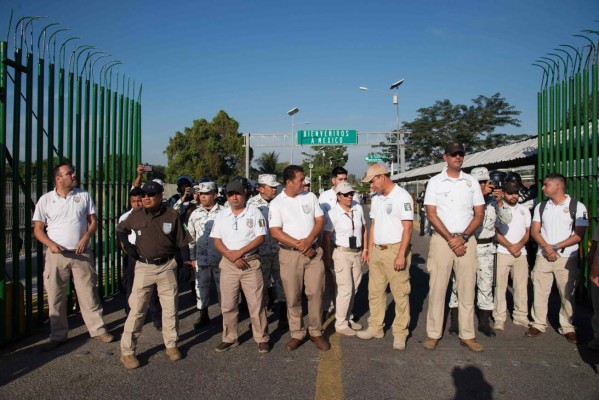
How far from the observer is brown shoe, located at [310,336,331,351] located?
4.53m

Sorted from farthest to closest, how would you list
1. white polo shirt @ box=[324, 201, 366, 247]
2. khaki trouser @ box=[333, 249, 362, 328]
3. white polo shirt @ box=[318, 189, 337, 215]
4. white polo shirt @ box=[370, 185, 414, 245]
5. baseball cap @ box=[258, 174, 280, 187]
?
baseball cap @ box=[258, 174, 280, 187] < white polo shirt @ box=[318, 189, 337, 215] < white polo shirt @ box=[324, 201, 366, 247] < khaki trouser @ box=[333, 249, 362, 328] < white polo shirt @ box=[370, 185, 414, 245]

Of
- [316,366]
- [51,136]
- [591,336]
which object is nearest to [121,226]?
[51,136]

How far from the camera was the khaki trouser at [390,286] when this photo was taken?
463 centimetres

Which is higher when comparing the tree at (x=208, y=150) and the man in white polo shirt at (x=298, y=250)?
the tree at (x=208, y=150)

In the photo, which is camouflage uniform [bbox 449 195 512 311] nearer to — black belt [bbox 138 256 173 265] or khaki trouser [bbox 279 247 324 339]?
khaki trouser [bbox 279 247 324 339]

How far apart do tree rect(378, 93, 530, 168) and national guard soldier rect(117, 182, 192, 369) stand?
88.0 ft

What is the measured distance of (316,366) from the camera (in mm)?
4105

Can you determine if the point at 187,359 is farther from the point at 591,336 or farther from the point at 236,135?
the point at 236,135

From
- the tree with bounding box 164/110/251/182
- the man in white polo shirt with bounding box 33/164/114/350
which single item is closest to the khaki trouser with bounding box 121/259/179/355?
the man in white polo shirt with bounding box 33/164/114/350

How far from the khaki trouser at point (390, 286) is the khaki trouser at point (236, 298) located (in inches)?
46.6

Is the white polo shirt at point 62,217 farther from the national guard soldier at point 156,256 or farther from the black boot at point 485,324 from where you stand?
the black boot at point 485,324

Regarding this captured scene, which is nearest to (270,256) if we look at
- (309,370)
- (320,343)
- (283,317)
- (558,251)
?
(283,317)

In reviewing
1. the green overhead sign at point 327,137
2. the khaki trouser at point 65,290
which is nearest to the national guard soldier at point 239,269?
the khaki trouser at point 65,290

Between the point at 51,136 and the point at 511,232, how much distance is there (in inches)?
213
